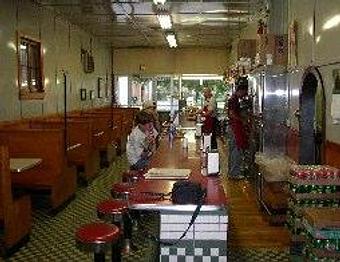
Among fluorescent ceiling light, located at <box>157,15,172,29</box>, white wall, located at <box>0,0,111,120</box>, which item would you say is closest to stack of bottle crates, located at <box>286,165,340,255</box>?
white wall, located at <box>0,0,111,120</box>

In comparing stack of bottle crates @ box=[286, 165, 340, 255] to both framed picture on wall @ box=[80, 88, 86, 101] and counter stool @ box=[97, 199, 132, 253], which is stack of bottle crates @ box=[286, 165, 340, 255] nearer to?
counter stool @ box=[97, 199, 132, 253]

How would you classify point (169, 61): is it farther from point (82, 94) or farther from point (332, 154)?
point (332, 154)

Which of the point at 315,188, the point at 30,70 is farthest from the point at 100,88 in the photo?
the point at 315,188

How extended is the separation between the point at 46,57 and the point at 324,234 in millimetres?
8478

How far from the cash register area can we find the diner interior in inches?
1.0

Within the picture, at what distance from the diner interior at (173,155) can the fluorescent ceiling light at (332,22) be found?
0.07 ft

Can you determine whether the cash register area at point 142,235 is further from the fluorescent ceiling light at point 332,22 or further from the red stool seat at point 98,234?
the fluorescent ceiling light at point 332,22

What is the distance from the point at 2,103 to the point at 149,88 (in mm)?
14199

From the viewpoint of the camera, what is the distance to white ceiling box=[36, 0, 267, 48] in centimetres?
960

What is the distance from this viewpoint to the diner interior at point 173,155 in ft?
10.7

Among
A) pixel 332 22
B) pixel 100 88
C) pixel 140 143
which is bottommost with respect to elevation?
pixel 140 143

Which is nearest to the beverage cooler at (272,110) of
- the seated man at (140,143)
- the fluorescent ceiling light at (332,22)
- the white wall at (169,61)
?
the fluorescent ceiling light at (332,22)

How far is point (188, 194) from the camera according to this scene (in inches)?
122

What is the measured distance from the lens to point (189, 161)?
197 inches
